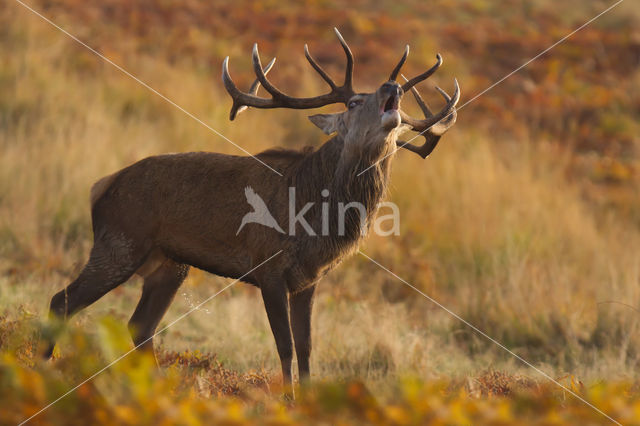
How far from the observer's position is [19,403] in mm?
2867

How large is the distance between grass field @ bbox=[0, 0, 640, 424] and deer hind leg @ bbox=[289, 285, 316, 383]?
0.23m

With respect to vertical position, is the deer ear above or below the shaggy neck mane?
above

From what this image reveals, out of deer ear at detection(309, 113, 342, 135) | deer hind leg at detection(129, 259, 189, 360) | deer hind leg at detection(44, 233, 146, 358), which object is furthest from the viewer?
deer hind leg at detection(129, 259, 189, 360)

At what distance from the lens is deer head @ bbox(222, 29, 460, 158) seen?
5.08 meters

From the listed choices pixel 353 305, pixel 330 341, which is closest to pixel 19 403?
pixel 330 341

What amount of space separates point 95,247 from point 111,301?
254 cm

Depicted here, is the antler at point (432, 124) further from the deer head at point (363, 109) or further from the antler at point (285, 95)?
the antler at point (285, 95)

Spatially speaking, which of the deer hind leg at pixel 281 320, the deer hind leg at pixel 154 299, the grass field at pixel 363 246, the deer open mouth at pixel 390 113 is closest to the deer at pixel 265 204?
the deer hind leg at pixel 281 320

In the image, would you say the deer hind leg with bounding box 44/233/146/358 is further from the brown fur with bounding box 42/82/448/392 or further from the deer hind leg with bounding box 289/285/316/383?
the deer hind leg with bounding box 289/285/316/383

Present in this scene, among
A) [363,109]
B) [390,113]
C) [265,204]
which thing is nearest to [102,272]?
[265,204]

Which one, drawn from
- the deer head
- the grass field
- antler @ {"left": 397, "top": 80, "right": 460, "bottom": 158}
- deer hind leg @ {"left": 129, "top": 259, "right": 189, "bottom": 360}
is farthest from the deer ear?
the grass field

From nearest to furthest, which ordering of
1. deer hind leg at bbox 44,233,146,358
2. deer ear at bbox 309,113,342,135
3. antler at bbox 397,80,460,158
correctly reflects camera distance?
deer hind leg at bbox 44,233,146,358
deer ear at bbox 309,113,342,135
antler at bbox 397,80,460,158

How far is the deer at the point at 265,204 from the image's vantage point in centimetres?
536

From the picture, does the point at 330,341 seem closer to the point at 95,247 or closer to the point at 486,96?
the point at 95,247
